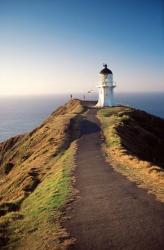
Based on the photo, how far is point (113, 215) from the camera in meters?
14.9

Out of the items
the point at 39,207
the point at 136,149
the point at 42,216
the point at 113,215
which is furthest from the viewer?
the point at 136,149

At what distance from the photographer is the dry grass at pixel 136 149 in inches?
822

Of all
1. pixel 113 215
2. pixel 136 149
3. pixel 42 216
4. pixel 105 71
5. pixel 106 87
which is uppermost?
pixel 105 71

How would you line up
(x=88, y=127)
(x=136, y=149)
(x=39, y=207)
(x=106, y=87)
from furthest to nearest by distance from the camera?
(x=106, y=87) → (x=88, y=127) → (x=136, y=149) → (x=39, y=207)

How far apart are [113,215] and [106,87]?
5777 centimetres

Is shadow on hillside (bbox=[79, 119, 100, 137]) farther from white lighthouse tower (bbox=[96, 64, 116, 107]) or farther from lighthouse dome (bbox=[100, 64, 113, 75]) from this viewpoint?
lighthouse dome (bbox=[100, 64, 113, 75])

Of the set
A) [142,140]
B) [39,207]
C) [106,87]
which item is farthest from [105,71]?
[39,207]

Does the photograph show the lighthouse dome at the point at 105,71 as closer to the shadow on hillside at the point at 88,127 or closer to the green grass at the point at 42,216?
the shadow on hillside at the point at 88,127

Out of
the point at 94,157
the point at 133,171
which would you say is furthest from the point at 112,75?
the point at 133,171

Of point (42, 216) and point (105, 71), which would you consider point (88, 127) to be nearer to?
point (42, 216)

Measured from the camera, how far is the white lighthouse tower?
71.6 metres

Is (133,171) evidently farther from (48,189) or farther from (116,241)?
(116,241)

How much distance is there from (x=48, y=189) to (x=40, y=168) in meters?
8.38

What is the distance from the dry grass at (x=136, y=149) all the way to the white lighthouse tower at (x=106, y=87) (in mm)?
12860
